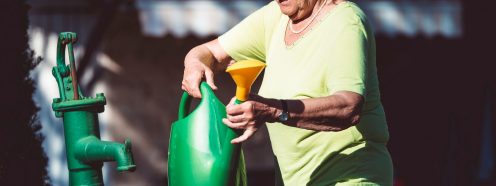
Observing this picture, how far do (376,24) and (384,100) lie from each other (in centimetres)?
126

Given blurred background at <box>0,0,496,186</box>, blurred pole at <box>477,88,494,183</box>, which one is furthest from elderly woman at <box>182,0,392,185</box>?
Result: blurred pole at <box>477,88,494,183</box>

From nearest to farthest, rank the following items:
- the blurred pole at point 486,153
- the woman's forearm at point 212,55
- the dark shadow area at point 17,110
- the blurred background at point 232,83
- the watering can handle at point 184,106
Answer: the watering can handle at point 184,106, the woman's forearm at point 212,55, the dark shadow area at point 17,110, the blurred background at point 232,83, the blurred pole at point 486,153

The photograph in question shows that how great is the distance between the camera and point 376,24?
776 cm

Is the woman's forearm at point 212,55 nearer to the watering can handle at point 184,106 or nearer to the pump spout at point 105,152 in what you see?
the watering can handle at point 184,106

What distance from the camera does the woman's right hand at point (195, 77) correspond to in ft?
8.72

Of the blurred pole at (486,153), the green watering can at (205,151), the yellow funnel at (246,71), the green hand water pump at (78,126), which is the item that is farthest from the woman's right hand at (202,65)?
the blurred pole at (486,153)

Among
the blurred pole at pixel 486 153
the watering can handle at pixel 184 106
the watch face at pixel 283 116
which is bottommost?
the blurred pole at pixel 486 153

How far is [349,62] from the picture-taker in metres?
2.58

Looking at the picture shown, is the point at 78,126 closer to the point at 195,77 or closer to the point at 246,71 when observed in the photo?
the point at 195,77

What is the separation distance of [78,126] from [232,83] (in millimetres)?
5844

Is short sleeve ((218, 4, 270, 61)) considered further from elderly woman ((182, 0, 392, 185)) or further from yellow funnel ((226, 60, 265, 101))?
yellow funnel ((226, 60, 265, 101))

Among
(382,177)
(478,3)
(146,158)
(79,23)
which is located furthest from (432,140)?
(382,177)

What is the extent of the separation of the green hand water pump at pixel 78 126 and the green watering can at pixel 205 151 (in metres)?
0.17

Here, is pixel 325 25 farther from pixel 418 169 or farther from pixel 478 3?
pixel 418 169
